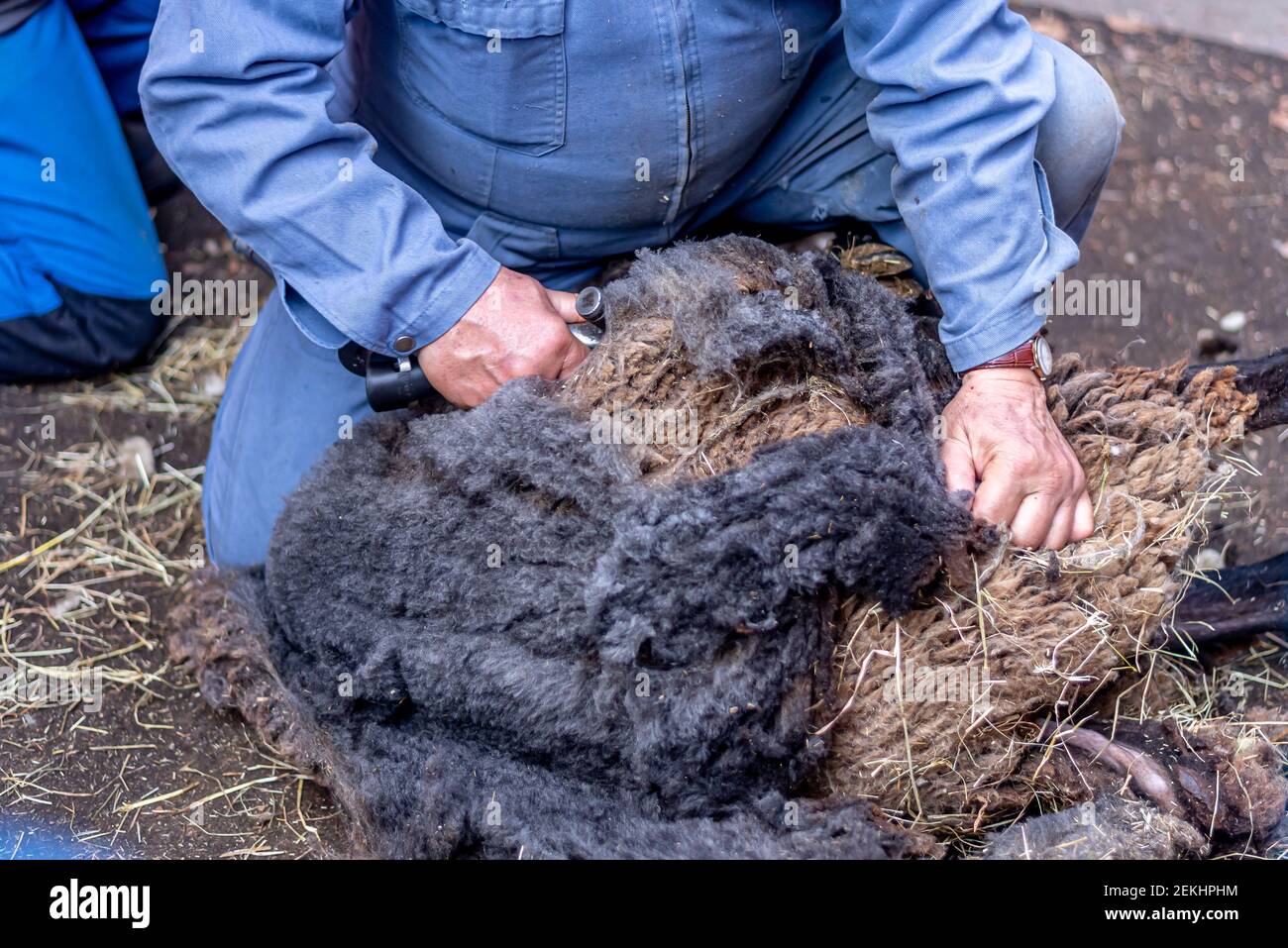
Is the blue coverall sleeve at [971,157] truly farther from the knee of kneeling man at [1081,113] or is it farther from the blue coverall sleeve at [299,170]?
the blue coverall sleeve at [299,170]

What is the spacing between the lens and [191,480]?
9.17 ft

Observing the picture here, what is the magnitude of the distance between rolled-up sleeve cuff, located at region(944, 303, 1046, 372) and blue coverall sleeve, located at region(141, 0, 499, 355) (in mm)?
872

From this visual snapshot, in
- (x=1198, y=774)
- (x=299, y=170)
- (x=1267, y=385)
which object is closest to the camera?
(x=1198, y=774)

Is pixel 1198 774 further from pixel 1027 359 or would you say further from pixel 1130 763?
pixel 1027 359

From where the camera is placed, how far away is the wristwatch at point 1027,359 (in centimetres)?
199

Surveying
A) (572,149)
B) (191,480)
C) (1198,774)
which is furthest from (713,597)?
(191,480)

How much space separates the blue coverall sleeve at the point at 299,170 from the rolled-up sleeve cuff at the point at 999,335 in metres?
0.87

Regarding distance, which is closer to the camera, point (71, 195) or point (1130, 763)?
point (1130, 763)

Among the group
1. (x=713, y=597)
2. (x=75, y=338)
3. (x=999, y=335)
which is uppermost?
(x=999, y=335)

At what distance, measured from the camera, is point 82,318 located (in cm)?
288

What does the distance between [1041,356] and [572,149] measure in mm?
951
